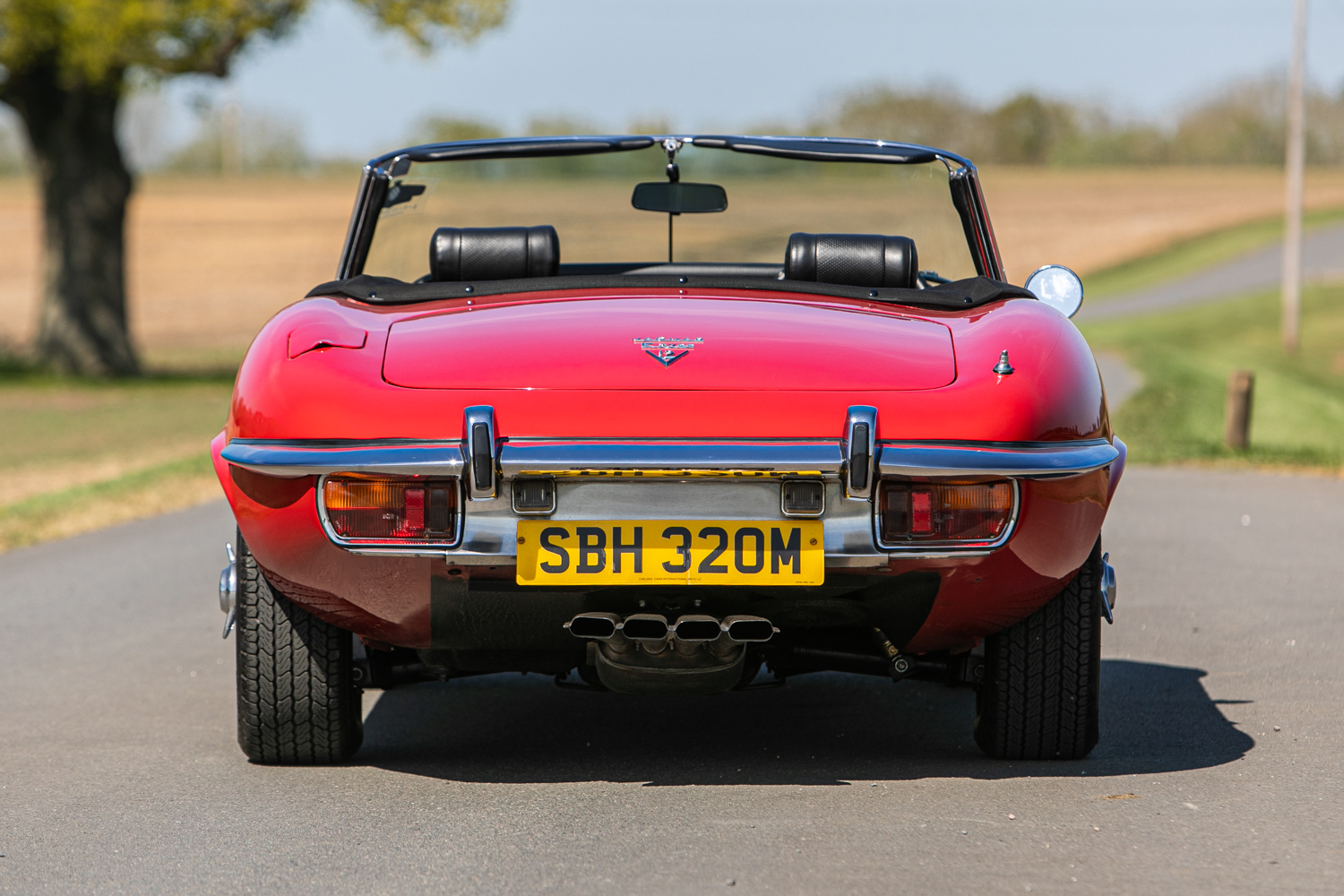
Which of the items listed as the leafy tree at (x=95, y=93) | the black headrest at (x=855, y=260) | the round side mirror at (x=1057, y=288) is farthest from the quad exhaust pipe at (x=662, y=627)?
the leafy tree at (x=95, y=93)

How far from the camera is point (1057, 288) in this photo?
445 centimetres

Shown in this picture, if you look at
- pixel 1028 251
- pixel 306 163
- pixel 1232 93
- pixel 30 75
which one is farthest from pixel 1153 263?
pixel 306 163

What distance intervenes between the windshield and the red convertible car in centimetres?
87

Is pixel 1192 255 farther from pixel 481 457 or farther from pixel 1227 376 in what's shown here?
pixel 481 457

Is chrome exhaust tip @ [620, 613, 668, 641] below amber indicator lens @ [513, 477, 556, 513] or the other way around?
below

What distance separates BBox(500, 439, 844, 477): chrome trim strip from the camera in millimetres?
3221

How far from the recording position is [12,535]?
848 centimetres

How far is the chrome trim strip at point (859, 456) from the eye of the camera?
323cm

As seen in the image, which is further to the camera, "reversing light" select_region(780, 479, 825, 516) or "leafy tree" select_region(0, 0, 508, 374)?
"leafy tree" select_region(0, 0, 508, 374)

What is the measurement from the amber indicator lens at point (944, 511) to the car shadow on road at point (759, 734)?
769 mm

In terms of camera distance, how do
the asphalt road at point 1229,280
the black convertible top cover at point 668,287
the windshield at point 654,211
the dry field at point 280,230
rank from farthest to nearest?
1. the dry field at point 280,230
2. the asphalt road at point 1229,280
3. the windshield at point 654,211
4. the black convertible top cover at point 668,287

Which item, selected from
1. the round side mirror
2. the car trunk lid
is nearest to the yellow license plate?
the car trunk lid

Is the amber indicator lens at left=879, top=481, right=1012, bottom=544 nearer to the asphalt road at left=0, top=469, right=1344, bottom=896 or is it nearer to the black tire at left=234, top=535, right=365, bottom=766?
the asphalt road at left=0, top=469, right=1344, bottom=896

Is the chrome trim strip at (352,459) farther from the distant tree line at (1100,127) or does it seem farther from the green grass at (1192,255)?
the distant tree line at (1100,127)
